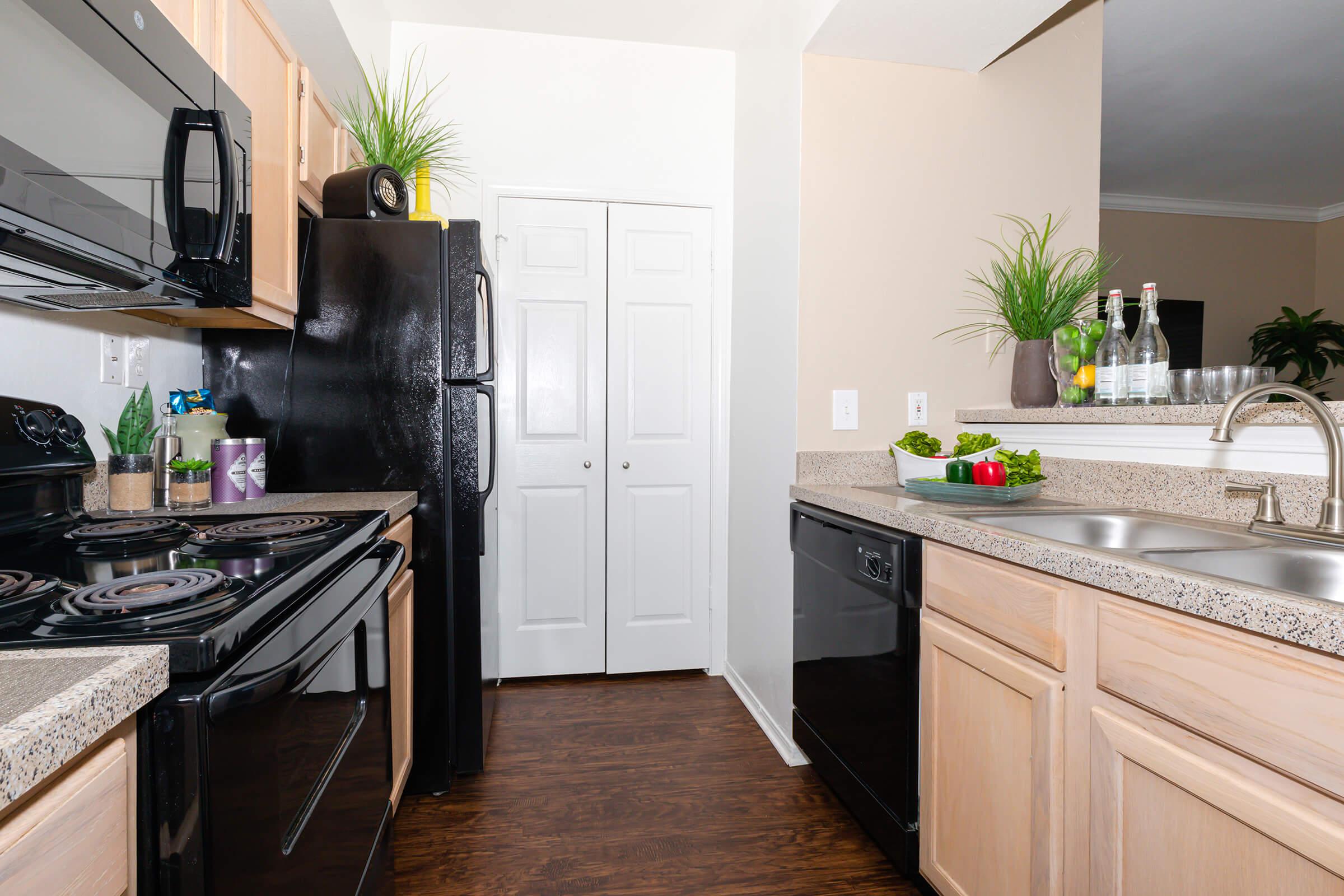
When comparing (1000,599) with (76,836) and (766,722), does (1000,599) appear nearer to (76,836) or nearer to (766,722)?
(76,836)

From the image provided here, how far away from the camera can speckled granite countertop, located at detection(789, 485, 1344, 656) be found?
0.75m

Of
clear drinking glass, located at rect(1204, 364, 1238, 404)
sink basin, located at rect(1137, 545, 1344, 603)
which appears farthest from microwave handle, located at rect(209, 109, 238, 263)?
clear drinking glass, located at rect(1204, 364, 1238, 404)

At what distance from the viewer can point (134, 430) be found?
5.20ft

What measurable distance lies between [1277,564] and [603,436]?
2.20 metres

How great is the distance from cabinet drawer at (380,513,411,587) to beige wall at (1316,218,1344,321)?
6.64 m

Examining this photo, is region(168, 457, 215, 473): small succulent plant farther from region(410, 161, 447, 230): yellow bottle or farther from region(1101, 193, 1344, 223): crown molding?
region(1101, 193, 1344, 223): crown molding

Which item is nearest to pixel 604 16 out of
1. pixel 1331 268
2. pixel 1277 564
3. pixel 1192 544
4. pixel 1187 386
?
pixel 1187 386

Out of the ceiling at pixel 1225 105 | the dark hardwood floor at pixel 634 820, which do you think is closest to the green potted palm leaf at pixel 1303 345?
the ceiling at pixel 1225 105

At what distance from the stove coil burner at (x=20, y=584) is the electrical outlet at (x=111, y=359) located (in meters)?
0.87

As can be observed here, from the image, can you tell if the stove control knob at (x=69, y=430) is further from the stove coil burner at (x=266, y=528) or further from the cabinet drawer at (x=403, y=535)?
the cabinet drawer at (x=403, y=535)

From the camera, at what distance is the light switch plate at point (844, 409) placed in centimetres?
221

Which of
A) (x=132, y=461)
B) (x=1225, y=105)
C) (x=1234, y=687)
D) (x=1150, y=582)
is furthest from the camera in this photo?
(x=1225, y=105)

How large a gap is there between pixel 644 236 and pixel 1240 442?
2.15 m

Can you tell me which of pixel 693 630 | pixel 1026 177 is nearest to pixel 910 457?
pixel 1026 177
